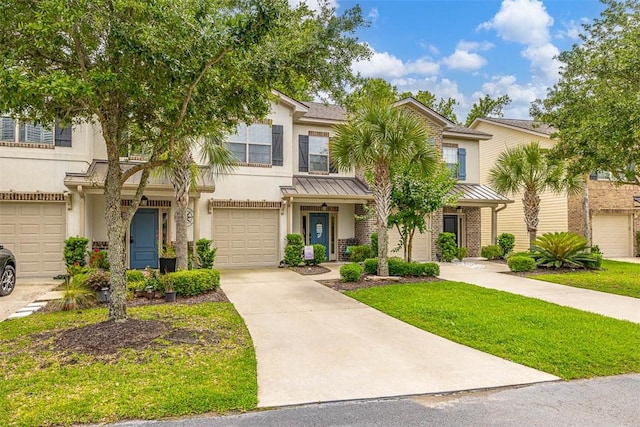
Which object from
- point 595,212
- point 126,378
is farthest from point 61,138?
point 595,212

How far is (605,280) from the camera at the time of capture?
11695mm

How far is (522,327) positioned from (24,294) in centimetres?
1038

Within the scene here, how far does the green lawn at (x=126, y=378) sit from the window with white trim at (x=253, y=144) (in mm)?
8882

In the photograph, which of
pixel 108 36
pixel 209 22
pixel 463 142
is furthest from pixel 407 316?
pixel 463 142

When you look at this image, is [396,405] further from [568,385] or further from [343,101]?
[343,101]

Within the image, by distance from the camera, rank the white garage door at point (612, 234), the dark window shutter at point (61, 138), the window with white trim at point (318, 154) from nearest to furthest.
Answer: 1. the dark window shutter at point (61, 138)
2. the window with white trim at point (318, 154)
3. the white garage door at point (612, 234)

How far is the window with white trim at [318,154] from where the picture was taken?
1630 centimetres

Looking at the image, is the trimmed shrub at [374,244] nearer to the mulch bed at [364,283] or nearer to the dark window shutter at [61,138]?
the mulch bed at [364,283]

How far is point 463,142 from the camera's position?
62.0ft

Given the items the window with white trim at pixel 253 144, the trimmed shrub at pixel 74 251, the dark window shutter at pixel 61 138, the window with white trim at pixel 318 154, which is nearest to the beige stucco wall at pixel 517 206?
the window with white trim at pixel 318 154

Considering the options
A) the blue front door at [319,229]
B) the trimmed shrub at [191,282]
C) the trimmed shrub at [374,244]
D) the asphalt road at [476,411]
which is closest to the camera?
the asphalt road at [476,411]

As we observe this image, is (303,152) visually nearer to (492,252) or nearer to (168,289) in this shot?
(168,289)

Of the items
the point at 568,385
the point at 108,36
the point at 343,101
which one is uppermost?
the point at 343,101

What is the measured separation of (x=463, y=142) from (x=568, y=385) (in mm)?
15774
